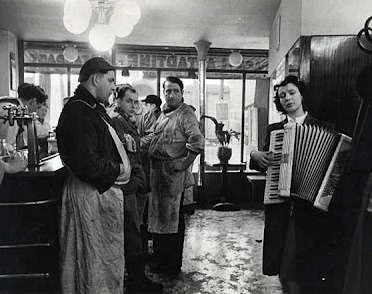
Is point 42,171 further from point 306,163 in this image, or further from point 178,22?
point 178,22

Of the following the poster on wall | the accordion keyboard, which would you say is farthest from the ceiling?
the accordion keyboard

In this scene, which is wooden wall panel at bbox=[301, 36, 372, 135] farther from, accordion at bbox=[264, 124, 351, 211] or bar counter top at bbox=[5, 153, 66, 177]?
bar counter top at bbox=[5, 153, 66, 177]

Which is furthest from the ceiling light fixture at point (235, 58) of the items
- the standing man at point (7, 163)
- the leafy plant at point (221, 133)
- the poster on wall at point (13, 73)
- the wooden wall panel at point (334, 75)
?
the standing man at point (7, 163)

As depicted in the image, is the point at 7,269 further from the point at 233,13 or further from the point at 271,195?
the point at 233,13

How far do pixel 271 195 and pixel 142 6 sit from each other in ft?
11.6

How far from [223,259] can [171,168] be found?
1201 millimetres

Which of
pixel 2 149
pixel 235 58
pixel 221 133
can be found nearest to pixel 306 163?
pixel 2 149

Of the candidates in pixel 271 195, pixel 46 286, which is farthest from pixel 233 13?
pixel 46 286

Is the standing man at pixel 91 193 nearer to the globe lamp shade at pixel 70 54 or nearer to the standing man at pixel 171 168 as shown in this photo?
the standing man at pixel 171 168

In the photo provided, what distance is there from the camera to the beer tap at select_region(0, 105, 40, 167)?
9.35 feet

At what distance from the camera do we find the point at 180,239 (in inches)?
148

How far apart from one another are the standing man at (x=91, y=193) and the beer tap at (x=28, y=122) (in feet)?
1.79

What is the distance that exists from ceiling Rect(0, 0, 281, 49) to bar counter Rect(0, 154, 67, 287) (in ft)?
10.1

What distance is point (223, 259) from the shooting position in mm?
4246
